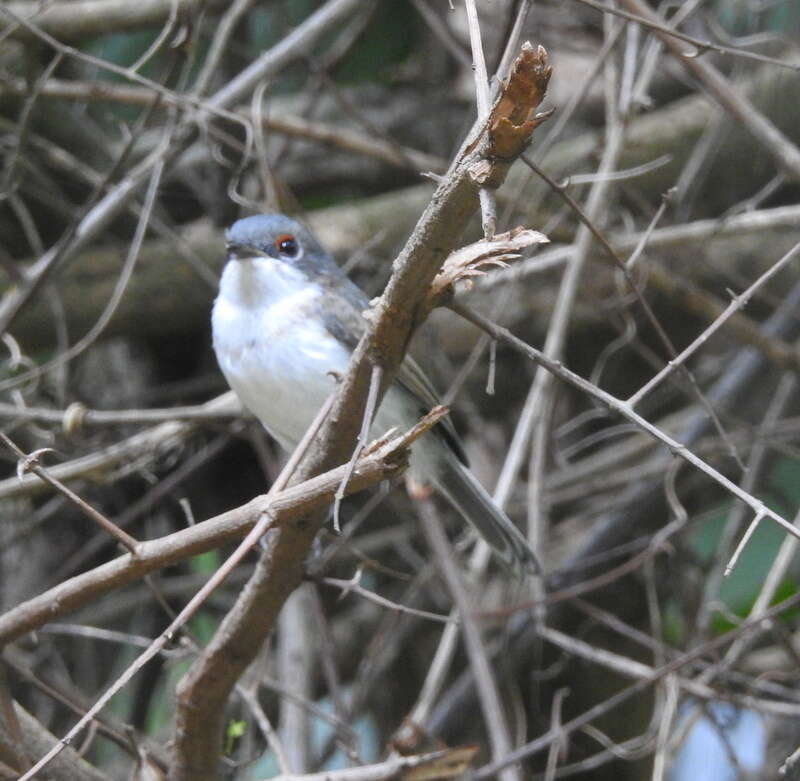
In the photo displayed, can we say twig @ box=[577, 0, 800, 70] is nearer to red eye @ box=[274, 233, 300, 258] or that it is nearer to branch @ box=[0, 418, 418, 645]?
branch @ box=[0, 418, 418, 645]

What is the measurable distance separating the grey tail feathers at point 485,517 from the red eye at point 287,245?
0.82m

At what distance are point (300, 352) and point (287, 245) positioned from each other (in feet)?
1.49

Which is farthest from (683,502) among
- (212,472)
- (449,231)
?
(449,231)

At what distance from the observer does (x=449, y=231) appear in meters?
1.98

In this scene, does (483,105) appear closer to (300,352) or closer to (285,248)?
(300,352)

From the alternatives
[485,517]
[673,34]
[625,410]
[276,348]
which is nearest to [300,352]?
[276,348]

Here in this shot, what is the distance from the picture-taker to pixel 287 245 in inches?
150

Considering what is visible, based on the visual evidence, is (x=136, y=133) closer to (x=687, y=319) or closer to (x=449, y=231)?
(x=449, y=231)

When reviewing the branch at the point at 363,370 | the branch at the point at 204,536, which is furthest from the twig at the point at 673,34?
the branch at the point at 204,536

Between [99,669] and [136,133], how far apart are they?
2.52 meters

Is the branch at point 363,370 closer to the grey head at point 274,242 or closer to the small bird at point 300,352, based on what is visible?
the small bird at point 300,352

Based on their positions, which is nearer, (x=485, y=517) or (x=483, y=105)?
(x=483, y=105)

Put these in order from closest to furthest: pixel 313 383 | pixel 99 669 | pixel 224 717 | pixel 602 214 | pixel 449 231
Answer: pixel 449 231 < pixel 224 717 < pixel 313 383 < pixel 602 214 < pixel 99 669

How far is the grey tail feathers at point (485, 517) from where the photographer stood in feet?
11.7
